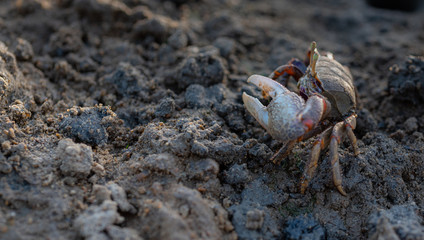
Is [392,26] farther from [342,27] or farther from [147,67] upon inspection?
[147,67]

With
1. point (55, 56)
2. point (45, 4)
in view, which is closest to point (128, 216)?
point (55, 56)

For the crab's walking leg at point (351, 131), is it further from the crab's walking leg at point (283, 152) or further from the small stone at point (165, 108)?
the small stone at point (165, 108)

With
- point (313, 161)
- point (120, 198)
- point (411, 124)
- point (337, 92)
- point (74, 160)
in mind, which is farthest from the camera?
point (411, 124)

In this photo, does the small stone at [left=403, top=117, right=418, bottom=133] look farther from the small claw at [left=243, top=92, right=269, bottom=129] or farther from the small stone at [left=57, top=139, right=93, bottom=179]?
the small stone at [left=57, top=139, right=93, bottom=179]

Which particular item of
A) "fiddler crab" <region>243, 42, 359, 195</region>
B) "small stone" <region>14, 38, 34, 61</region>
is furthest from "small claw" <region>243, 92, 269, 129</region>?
"small stone" <region>14, 38, 34, 61</region>

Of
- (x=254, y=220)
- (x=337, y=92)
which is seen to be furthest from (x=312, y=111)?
(x=254, y=220)

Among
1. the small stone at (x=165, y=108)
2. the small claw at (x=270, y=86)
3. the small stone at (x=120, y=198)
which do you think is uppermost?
the small claw at (x=270, y=86)

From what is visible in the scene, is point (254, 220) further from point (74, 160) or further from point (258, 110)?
point (74, 160)

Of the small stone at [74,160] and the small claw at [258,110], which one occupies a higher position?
the small claw at [258,110]

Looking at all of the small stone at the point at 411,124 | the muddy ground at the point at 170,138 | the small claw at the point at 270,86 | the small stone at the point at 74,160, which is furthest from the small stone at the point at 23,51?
the small stone at the point at 411,124
